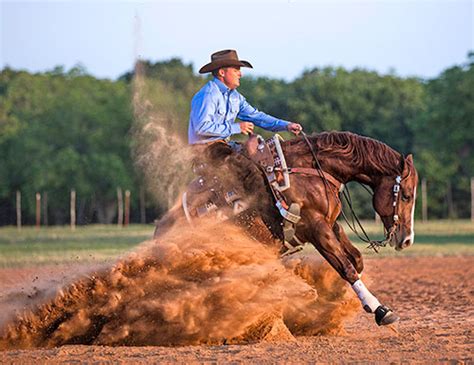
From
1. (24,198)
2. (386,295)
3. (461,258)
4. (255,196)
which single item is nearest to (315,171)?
(255,196)

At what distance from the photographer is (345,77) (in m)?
65.9

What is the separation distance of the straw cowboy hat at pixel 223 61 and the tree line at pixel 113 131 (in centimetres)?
3657

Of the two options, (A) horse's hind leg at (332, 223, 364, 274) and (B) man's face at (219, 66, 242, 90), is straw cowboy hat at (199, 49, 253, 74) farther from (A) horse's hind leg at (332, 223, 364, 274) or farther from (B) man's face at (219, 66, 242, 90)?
(A) horse's hind leg at (332, 223, 364, 274)

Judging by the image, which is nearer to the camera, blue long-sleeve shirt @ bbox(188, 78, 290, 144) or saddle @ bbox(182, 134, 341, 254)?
saddle @ bbox(182, 134, 341, 254)

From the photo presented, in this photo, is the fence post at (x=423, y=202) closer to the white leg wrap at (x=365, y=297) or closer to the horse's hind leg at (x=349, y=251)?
the horse's hind leg at (x=349, y=251)

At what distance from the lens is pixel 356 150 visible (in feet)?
30.8

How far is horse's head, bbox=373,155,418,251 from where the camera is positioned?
9.33 m

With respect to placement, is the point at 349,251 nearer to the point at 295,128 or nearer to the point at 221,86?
the point at 295,128

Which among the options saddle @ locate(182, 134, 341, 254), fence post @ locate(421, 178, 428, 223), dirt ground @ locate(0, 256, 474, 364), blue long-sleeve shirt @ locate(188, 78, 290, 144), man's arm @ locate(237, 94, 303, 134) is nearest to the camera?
dirt ground @ locate(0, 256, 474, 364)

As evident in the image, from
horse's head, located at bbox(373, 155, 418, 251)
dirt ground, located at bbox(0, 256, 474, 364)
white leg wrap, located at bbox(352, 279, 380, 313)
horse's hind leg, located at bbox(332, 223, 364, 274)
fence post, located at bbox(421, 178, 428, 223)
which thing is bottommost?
fence post, located at bbox(421, 178, 428, 223)

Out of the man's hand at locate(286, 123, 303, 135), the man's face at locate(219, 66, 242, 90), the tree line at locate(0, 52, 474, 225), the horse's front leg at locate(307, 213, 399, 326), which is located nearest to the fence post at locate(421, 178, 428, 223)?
the tree line at locate(0, 52, 474, 225)

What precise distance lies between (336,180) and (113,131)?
49488 mm

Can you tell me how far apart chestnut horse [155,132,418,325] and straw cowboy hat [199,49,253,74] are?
0.89 metres

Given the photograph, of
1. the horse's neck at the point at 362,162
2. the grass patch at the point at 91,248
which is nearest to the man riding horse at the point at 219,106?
the horse's neck at the point at 362,162
